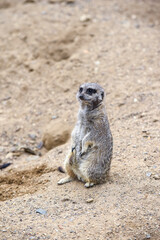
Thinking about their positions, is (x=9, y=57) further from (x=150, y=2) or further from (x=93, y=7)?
(x=150, y=2)

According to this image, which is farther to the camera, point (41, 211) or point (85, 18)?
point (85, 18)

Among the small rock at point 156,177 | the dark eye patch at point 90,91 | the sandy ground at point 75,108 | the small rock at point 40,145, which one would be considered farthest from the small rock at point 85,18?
the small rock at point 156,177

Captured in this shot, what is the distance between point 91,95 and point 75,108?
180cm

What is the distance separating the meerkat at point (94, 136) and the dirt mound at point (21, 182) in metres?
0.57

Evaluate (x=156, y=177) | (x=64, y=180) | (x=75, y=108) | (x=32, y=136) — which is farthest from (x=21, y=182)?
(x=75, y=108)

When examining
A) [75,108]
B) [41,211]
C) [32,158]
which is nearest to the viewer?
[41,211]

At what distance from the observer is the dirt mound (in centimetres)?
381

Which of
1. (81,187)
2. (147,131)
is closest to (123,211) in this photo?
(81,187)

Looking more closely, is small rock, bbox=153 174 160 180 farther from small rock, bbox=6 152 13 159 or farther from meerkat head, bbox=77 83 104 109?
small rock, bbox=6 152 13 159

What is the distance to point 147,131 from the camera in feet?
14.3

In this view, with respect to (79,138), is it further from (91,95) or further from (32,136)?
(32,136)

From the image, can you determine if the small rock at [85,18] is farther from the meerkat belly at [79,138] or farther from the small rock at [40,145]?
the meerkat belly at [79,138]

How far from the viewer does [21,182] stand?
160 inches

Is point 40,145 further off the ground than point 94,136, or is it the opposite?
point 94,136
